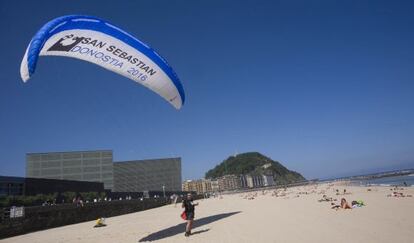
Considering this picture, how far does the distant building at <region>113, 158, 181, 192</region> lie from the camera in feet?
321

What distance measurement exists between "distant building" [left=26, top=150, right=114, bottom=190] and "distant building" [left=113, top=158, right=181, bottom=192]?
12.5m

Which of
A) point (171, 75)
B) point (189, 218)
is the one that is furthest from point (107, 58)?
point (189, 218)

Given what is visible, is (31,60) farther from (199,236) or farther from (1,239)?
(1,239)

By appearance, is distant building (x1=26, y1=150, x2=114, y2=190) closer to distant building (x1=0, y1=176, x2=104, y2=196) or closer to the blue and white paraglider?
distant building (x1=0, y1=176, x2=104, y2=196)

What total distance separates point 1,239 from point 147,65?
30.5 ft

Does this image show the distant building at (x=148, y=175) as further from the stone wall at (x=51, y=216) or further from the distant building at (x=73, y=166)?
the stone wall at (x=51, y=216)

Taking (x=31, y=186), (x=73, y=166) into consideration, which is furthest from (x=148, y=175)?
(x=31, y=186)

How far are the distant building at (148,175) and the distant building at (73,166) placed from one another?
41.2ft

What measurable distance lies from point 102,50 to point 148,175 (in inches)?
3772

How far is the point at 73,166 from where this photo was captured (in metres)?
82.3

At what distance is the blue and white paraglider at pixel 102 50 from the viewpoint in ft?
27.7

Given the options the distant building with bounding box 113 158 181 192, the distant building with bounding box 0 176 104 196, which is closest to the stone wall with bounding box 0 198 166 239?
the distant building with bounding box 0 176 104 196

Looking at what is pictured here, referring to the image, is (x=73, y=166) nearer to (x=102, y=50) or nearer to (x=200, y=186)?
(x=102, y=50)

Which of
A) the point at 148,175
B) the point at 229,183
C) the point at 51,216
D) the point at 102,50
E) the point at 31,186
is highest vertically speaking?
the point at 148,175
